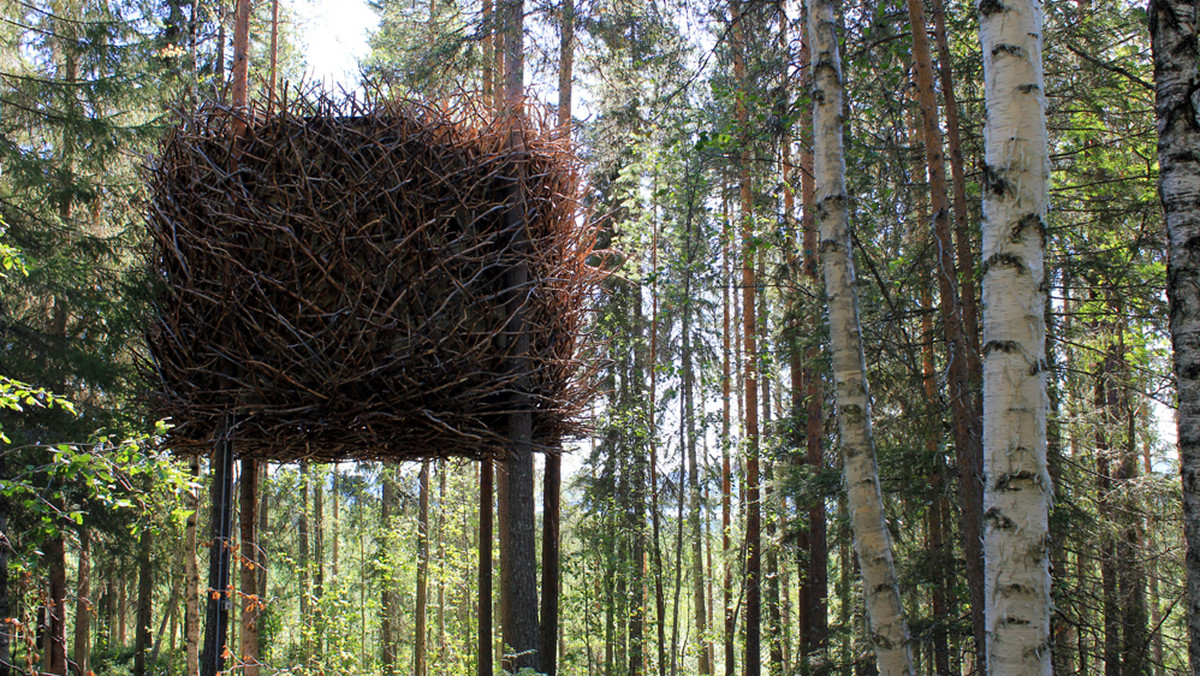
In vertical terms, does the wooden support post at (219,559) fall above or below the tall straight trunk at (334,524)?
above

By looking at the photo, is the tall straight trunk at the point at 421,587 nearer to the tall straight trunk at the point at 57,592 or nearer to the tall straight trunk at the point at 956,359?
the tall straight trunk at the point at 57,592

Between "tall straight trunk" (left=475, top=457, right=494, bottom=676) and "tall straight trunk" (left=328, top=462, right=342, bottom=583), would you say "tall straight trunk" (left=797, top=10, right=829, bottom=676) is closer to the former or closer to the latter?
"tall straight trunk" (left=475, top=457, right=494, bottom=676)

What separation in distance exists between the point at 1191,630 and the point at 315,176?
4.49 metres

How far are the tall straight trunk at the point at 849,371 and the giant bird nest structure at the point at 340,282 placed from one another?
166 centimetres

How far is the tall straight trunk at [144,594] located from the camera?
8781 millimetres

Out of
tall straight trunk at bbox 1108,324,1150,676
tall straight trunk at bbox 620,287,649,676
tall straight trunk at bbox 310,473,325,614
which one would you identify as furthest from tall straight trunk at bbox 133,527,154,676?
tall straight trunk at bbox 1108,324,1150,676

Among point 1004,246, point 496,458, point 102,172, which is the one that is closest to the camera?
point 1004,246

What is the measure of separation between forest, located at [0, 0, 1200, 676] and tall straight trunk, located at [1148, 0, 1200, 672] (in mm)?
13

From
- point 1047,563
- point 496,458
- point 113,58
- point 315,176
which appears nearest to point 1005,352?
point 1047,563

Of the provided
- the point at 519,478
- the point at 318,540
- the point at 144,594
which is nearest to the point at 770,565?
the point at 519,478

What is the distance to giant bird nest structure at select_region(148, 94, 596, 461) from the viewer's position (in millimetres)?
3615

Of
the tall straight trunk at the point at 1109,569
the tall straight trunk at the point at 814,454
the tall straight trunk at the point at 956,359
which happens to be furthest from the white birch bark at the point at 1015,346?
the tall straight trunk at the point at 814,454

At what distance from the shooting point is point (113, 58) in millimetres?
8055

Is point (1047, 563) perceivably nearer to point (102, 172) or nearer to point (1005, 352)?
point (1005, 352)
